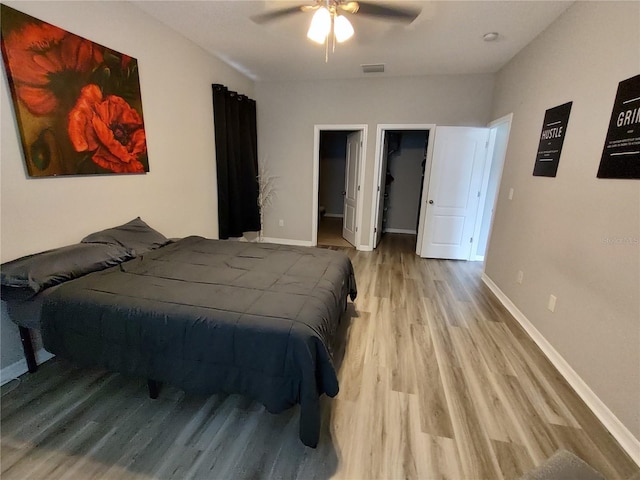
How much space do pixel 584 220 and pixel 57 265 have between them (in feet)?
11.3

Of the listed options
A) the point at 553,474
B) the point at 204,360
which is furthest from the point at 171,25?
the point at 553,474

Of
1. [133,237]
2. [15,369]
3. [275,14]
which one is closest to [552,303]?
[275,14]

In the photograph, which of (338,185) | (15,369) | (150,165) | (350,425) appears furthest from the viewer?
(338,185)

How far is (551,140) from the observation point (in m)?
2.40

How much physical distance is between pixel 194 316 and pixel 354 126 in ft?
12.6

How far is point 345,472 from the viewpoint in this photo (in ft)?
4.32

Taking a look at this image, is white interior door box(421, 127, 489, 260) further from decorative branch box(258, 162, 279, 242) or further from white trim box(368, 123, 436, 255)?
decorative branch box(258, 162, 279, 242)

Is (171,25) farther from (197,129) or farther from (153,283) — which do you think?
(153,283)

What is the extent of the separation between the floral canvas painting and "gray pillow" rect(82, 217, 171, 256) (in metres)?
0.46

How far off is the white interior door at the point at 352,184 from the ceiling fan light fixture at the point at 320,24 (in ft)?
7.92

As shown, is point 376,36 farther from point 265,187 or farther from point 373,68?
point 265,187

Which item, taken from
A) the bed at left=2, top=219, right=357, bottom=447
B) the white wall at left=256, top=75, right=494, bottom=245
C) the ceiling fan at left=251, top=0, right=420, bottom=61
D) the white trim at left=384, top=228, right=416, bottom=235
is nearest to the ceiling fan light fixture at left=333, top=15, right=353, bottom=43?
the ceiling fan at left=251, top=0, right=420, bottom=61

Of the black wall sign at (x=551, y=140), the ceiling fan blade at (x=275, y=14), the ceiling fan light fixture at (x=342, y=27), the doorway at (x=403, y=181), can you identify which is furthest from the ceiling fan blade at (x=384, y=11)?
the doorway at (x=403, y=181)

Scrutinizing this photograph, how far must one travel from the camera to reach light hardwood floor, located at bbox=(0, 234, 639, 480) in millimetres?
1335
